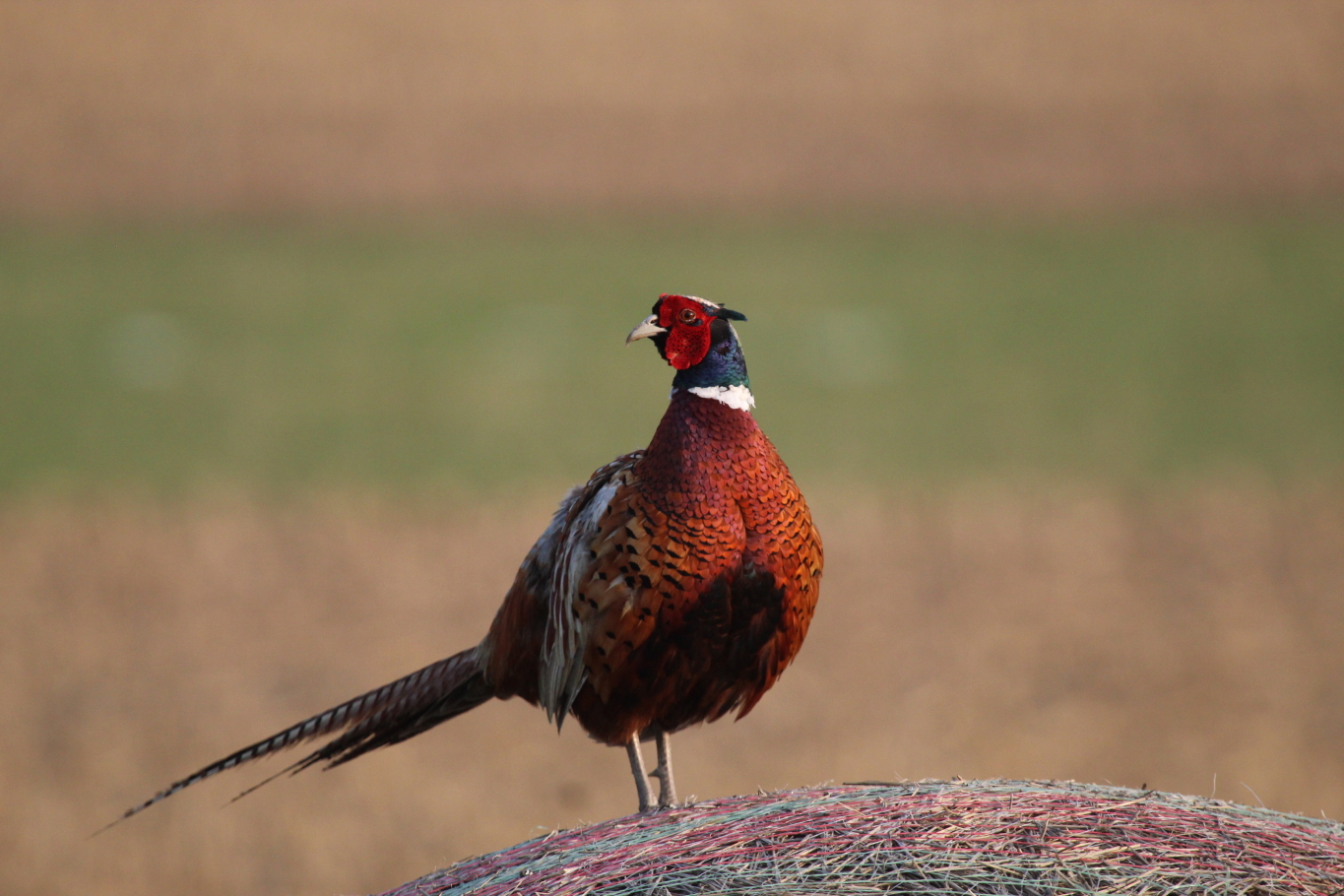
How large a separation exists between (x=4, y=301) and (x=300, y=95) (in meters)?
9.78

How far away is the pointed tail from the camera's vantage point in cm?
529

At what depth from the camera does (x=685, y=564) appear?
14.7ft

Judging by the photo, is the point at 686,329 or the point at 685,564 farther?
the point at 686,329

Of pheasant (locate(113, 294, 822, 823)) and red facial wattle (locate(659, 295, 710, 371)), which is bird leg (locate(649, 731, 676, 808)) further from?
red facial wattle (locate(659, 295, 710, 371))

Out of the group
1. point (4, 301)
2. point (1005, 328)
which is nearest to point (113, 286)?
point (4, 301)

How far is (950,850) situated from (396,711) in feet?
7.82

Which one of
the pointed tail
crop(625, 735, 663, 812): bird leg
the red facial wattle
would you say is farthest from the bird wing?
the pointed tail

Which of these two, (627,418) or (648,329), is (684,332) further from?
(627,418)

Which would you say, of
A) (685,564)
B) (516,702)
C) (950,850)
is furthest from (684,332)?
(516,702)

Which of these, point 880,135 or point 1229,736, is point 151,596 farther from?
point 880,135

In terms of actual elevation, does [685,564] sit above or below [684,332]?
below

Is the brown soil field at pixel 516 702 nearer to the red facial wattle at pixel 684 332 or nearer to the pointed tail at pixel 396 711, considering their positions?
the pointed tail at pixel 396 711

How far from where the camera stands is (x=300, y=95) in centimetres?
3192

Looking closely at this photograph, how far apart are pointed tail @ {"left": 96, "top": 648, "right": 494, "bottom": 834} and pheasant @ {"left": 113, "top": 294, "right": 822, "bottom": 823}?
1.79 feet
